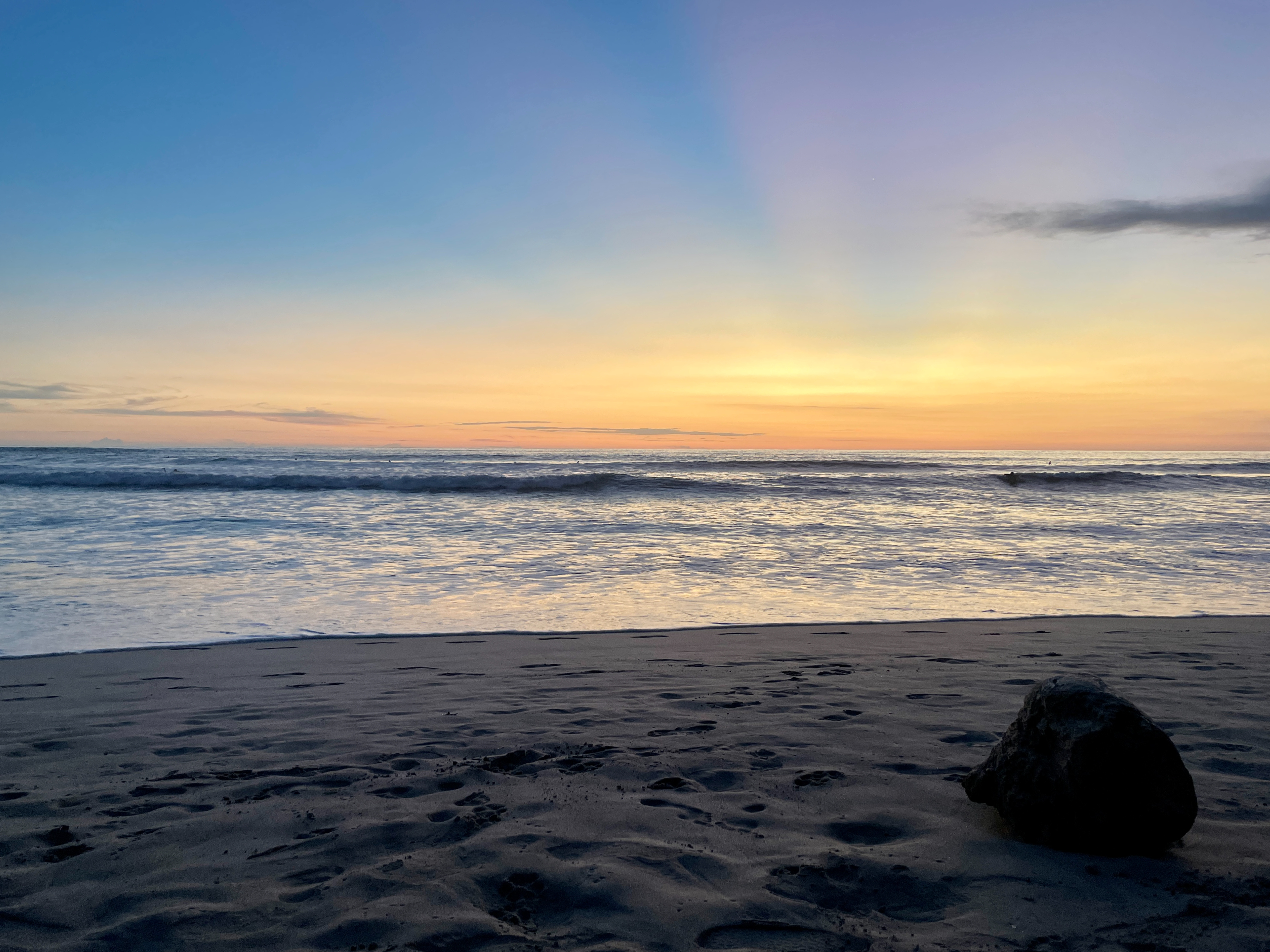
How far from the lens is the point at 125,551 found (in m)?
11.2

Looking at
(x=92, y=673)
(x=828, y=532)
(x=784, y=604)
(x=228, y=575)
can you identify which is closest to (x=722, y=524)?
(x=828, y=532)

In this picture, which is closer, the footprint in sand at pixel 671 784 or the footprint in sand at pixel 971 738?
the footprint in sand at pixel 671 784

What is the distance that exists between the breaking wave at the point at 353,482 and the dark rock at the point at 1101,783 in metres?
24.4

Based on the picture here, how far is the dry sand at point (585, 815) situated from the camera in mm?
2283

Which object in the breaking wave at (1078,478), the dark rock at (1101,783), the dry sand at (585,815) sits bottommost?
the dry sand at (585,815)

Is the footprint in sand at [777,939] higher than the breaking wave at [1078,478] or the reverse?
the reverse

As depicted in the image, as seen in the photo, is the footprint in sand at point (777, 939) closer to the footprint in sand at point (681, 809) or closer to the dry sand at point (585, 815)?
the dry sand at point (585, 815)

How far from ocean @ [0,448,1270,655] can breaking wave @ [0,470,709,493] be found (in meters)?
0.17

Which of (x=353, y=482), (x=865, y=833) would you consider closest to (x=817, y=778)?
(x=865, y=833)

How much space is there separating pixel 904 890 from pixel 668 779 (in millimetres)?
1147

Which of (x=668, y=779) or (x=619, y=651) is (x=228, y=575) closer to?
(x=619, y=651)

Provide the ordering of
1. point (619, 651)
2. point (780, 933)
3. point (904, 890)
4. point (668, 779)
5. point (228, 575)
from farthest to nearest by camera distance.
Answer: point (228, 575)
point (619, 651)
point (668, 779)
point (904, 890)
point (780, 933)

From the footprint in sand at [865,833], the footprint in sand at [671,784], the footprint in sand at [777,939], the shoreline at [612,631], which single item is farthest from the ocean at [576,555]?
the footprint in sand at [777,939]

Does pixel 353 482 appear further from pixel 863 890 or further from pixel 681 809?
pixel 863 890
